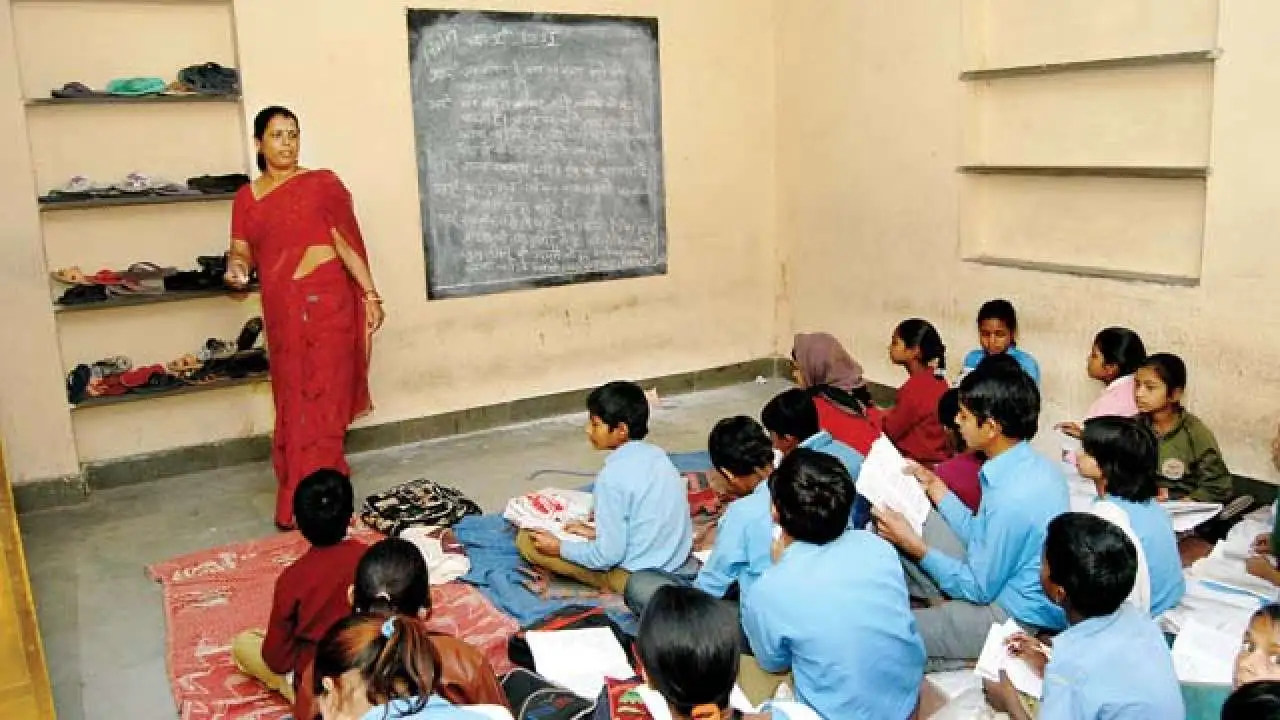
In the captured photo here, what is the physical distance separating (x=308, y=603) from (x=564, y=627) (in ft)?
2.29

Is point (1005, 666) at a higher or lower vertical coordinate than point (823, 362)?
lower

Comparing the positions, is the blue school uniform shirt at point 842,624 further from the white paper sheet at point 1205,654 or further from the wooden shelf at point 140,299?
the wooden shelf at point 140,299

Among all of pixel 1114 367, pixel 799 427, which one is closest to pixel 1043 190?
pixel 1114 367

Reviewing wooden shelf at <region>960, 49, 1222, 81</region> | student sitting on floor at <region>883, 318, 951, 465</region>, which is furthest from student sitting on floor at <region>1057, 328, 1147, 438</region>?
wooden shelf at <region>960, 49, 1222, 81</region>

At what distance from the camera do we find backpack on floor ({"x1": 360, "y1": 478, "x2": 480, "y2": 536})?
4020 millimetres

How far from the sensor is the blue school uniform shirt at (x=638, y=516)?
3096 millimetres

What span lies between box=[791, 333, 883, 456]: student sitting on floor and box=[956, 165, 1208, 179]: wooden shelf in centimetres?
132

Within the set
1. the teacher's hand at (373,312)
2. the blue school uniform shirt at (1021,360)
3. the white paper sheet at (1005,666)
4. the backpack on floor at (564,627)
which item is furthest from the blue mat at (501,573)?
the blue school uniform shirt at (1021,360)

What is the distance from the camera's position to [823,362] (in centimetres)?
430

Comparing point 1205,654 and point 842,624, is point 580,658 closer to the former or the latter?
point 842,624

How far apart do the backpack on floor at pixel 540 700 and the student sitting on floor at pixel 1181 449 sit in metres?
2.22

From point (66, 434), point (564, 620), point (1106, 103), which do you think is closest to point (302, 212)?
point (66, 434)

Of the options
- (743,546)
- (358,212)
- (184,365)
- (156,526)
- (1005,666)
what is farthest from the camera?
(358,212)

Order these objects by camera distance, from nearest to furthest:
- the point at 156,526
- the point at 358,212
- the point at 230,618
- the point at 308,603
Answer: the point at 308,603 → the point at 230,618 → the point at 156,526 → the point at 358,212
